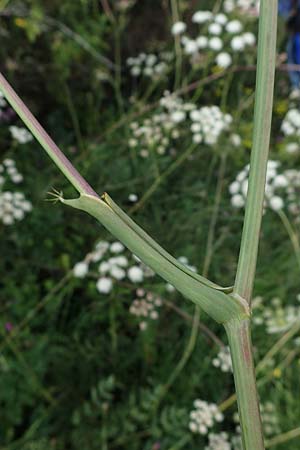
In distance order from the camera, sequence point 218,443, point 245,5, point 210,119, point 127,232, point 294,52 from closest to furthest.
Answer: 1. point 127,232
2. point 218,443
3. point 210,119
4. point 245,5
5. point 294,52

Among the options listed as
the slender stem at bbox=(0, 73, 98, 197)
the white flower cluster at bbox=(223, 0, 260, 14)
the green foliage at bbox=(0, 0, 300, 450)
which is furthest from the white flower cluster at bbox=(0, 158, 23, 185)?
the slender stem at bbox=(0, 73, 98, 197)

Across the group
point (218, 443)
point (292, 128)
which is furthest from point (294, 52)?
point (218, 443)

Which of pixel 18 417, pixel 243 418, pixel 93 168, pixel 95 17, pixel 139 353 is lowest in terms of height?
pixel 243 418

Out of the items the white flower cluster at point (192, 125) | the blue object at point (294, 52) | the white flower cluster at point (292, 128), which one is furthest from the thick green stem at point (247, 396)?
the blue object at point (294, 52)

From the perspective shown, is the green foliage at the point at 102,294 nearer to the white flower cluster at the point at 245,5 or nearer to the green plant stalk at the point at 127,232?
the white flower cluster at the point at 245,5

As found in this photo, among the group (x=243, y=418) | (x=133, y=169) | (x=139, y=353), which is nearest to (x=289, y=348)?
(x=139, y=353)

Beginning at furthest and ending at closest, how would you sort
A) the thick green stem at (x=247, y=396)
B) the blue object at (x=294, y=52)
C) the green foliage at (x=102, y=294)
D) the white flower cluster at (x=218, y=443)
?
the blue object at (x=294, y=52) < the green foliage at (x=102, y=294) < the white flower cluster at (x=218, y=443) < the thick green stem at (x=247, y=396)

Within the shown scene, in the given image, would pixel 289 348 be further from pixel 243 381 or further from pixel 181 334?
pixel 243 381

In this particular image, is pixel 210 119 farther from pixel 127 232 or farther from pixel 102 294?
pixel 127 232
